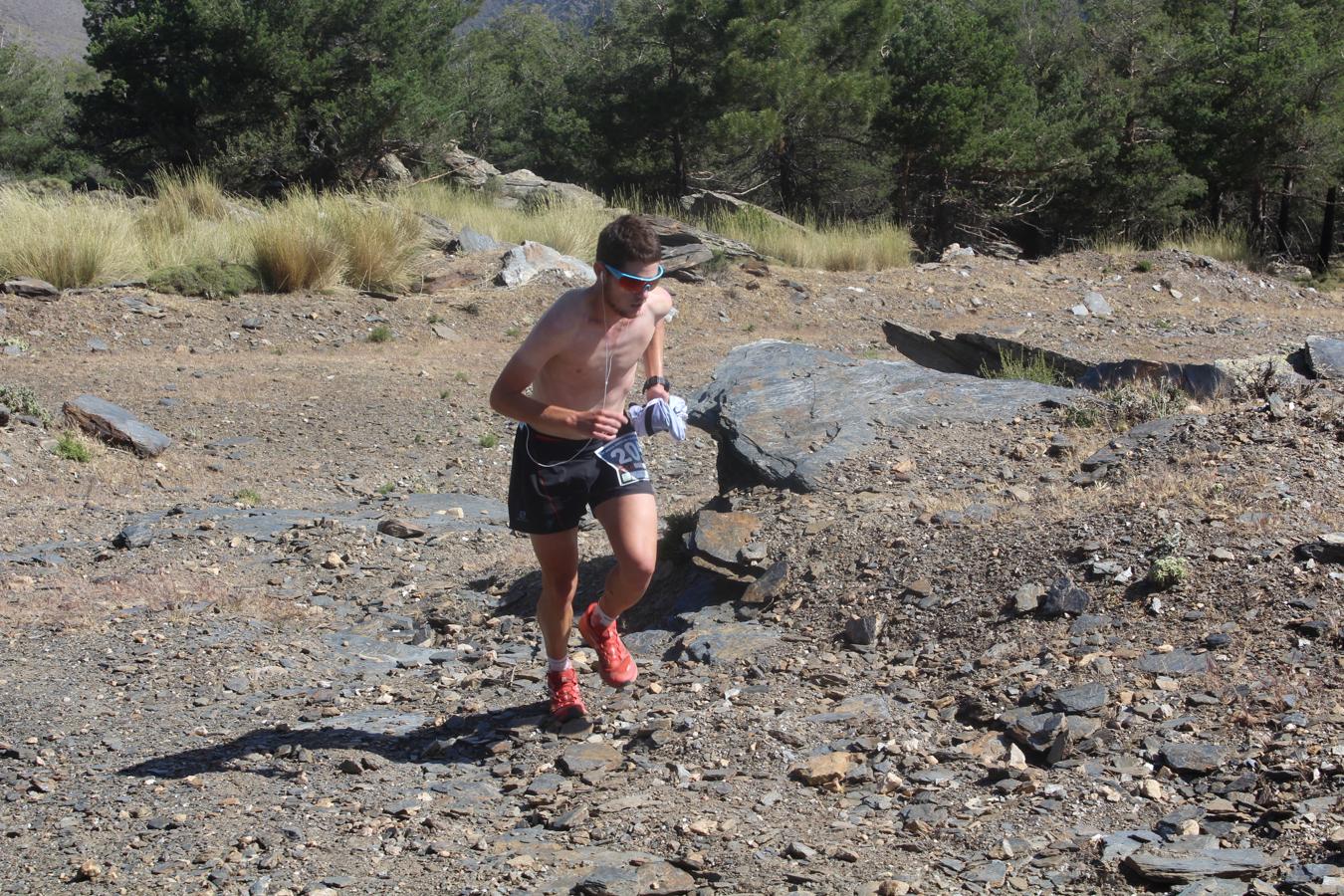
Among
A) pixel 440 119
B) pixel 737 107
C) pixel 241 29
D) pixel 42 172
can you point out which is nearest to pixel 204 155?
pixel 241 29

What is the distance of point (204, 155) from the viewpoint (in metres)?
18.5

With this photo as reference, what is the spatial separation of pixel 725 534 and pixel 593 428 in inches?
73.8

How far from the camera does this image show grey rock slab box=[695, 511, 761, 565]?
17.2 feet

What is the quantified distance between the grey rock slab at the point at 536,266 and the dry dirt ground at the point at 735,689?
244 inches

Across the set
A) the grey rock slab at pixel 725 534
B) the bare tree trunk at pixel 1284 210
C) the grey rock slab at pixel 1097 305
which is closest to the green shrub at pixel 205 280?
the grey rock slab at pixel 725 534

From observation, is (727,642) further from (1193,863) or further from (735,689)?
(1193,863)

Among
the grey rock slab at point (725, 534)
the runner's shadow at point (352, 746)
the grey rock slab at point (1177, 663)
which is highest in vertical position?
the grey rock slab at point (1177, 663)

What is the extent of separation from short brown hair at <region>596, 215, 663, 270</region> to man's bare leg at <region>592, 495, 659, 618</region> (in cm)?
69

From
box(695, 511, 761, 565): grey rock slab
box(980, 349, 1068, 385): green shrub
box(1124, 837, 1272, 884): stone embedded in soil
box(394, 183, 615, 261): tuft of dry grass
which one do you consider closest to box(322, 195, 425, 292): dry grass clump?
box(394, 183, 615, 261): tuft of dry grass

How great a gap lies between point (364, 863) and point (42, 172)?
1055 inches

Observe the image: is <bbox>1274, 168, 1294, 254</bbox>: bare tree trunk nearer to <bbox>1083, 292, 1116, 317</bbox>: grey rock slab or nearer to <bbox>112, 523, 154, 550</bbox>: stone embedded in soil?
<bbox>1083, 292, 1116, 317</bbox>: grey rock slab

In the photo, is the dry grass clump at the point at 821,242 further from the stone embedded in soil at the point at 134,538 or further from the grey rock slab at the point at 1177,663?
the grey rock slab at the point at 1177,663

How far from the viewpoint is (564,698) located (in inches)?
160

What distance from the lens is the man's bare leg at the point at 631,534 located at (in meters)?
3.77
